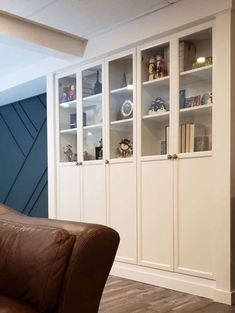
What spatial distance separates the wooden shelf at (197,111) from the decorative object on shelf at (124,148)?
27.1 inches

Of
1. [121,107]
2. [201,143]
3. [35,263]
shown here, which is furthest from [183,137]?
[35,263]

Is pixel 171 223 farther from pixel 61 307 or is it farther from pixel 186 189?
pixel 61 307

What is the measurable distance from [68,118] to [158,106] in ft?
4.21

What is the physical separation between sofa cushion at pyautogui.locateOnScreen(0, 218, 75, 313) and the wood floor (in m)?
1.32

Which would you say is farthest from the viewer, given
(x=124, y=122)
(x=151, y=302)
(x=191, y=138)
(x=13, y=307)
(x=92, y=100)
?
(x=92, y=100)

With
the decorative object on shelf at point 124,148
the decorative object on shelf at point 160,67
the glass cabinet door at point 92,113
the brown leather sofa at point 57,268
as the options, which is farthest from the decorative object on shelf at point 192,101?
the brown leather sofa at point 57,268

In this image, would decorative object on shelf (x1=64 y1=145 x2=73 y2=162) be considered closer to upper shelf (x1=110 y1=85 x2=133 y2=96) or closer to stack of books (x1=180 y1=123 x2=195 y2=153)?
upper shelf (x1=110 y1=85 x2=133 y2=96)

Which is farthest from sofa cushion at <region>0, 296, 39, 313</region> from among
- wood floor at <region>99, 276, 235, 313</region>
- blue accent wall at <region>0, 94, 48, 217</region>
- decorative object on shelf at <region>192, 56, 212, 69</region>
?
blue accent wall at <region>0, 94, 48, 217</region>

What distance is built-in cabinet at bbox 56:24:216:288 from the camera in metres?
3.05

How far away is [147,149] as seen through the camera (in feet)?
11.4

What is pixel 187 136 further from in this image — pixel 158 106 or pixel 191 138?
pixel 158 106

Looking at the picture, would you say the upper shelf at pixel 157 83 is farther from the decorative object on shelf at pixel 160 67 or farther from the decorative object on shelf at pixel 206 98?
the decorative object on shelf at pixel 206 98

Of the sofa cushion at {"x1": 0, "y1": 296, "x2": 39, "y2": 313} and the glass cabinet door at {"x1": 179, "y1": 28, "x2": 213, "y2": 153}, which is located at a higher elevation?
the glass cabinet door at {"x1": 179, "y1": 28, "x2": 213, "y2": 153}

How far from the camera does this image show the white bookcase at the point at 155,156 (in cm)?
298
